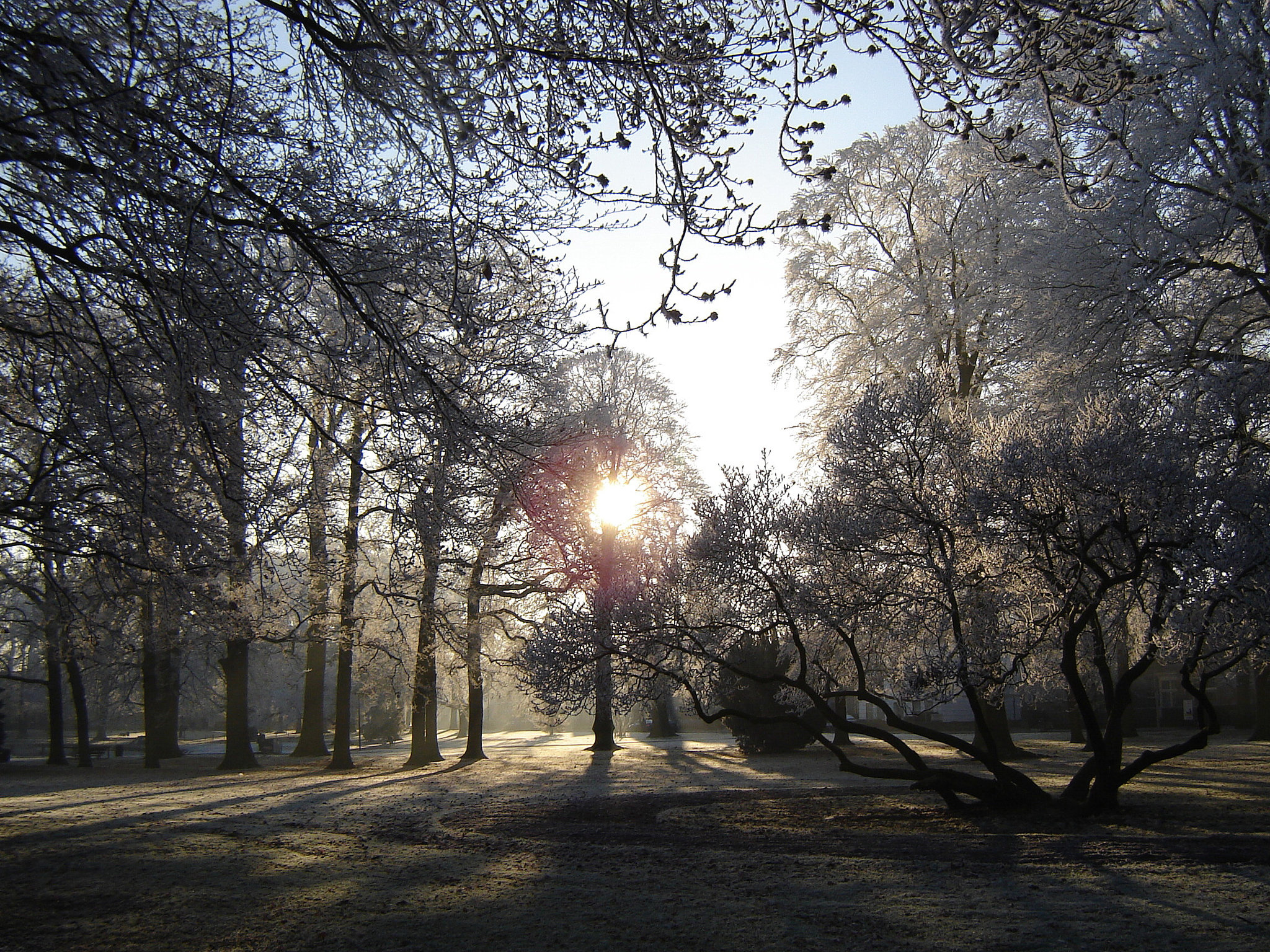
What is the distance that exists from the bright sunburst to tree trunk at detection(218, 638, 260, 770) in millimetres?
9088

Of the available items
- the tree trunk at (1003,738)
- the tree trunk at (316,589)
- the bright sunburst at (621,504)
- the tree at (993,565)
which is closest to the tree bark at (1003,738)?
the tree trunk at (1003,738)

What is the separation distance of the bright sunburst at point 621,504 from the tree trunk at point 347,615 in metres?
6.01

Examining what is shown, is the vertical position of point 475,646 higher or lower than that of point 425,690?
higher

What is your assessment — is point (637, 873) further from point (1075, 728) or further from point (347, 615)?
point (1075, 728)

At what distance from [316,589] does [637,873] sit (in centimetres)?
1222

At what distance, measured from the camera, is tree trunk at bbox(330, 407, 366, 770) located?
14.2m

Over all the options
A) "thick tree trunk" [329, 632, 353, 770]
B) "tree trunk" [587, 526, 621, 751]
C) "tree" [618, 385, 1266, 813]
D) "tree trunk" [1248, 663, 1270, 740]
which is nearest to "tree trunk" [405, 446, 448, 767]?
"thick tree trunk" [329, 632, 353, 770]

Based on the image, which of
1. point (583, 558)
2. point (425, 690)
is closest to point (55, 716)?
point (425, 690)

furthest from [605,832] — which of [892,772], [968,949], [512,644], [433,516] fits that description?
[512,644]

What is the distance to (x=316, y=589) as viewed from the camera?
17203 millimetres

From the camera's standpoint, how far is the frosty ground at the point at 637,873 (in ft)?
16.3

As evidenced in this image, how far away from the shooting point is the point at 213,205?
5227 mm

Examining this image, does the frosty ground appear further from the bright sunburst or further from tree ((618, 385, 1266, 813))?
the bright sunburst

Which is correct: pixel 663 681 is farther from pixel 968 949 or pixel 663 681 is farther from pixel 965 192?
pixel 965 192
